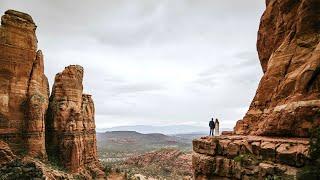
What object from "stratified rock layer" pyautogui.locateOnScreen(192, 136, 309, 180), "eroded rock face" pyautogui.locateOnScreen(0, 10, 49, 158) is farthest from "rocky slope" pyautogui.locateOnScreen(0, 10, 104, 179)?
"stratified rock layer" pyautogui.locateOnScreen(192, 136, 309, 180)

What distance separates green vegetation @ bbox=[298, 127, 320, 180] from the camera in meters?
17.8

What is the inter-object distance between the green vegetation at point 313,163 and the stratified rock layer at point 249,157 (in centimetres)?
47

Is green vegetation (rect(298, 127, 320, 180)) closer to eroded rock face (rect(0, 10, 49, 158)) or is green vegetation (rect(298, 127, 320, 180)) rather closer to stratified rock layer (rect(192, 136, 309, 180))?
stratified rock layer (rect(192, 136, 309, 180))

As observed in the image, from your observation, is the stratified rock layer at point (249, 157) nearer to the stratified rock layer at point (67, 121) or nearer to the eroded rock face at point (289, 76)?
the eroded rock face at point (289, 76)

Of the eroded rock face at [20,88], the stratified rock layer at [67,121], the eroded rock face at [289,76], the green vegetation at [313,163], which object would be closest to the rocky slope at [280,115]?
the eroded rock face at [289,76]

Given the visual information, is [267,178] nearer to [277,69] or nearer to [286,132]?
[286,132]

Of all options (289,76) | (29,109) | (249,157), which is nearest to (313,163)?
(249,157)

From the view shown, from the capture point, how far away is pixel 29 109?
46.6 metres

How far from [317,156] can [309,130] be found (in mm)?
2113

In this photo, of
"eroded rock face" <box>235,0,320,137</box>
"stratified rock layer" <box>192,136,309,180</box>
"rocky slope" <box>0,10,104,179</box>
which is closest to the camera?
"stratified rock layer" <box>192,136,309,180</box>

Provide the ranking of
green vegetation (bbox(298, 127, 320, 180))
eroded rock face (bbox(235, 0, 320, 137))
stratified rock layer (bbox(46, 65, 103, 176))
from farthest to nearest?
stratified rock layer (bbox(46, 65, 103, 176)), eroded rock face (bbox(235, 0, 320, 137)), green vegetation (bbox(298, 127, 320, 180))

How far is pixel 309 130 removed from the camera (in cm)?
1975

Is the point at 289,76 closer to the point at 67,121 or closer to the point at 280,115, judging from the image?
the point at 280,115

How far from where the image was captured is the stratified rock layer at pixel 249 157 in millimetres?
19750
